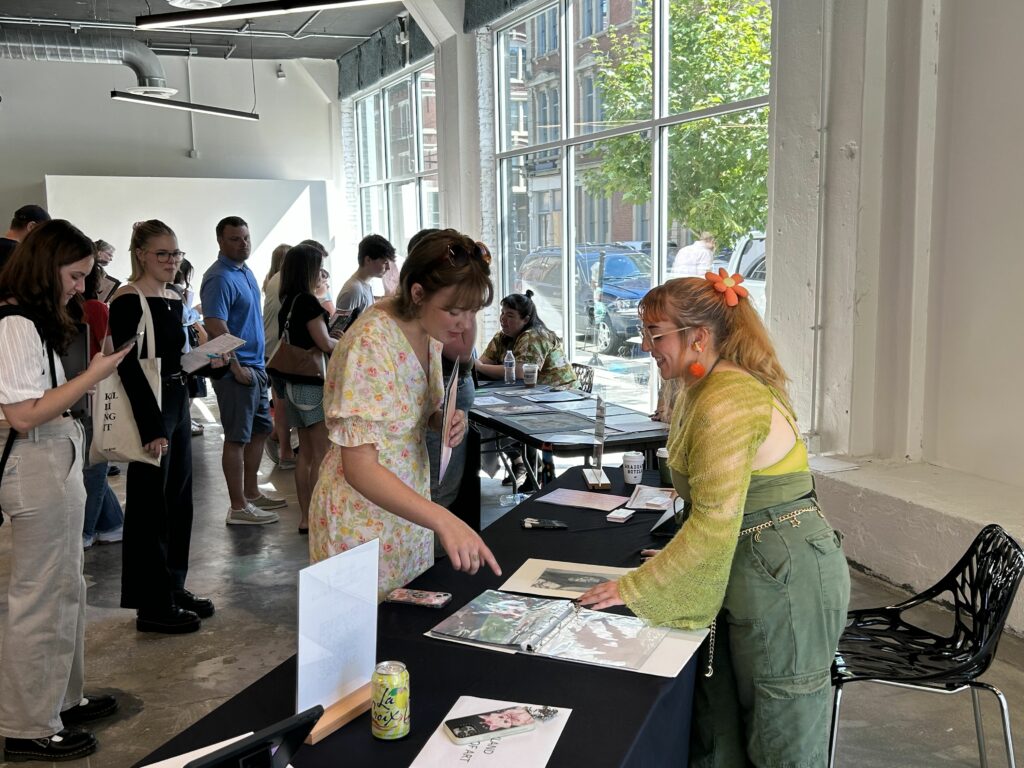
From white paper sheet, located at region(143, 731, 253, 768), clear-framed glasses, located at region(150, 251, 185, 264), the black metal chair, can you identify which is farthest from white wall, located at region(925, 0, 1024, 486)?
white paper sheet, located at region(143, 731, 253, 768)

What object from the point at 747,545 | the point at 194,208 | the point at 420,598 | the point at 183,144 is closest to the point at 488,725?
the point at 420,598

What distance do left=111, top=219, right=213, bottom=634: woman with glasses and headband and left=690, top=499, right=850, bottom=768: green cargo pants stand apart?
2.36 metres

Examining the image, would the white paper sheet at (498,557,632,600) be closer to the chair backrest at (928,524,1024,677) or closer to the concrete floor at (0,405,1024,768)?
the concrete floor at (0,405,1024,768)

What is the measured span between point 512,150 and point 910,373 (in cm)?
512

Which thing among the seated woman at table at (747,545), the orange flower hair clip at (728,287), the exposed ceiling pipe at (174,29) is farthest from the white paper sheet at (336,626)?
the exposed ceiling pipe at (174,29)

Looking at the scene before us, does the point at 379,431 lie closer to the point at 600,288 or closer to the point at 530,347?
the point at 530,347

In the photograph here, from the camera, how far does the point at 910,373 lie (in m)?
4.38

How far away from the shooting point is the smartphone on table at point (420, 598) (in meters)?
2.00

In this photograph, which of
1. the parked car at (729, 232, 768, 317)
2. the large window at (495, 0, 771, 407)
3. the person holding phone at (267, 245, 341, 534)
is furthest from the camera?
the large window at (495, 0, 771, 407)

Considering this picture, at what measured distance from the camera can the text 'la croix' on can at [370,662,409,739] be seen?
1.44 metres

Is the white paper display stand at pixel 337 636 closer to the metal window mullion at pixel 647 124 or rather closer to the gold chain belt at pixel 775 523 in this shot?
the gold chain belt at pixel 775 523

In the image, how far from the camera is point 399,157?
38.8 feet

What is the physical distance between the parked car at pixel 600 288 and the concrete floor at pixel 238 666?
10.4 feet

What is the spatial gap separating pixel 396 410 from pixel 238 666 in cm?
189
